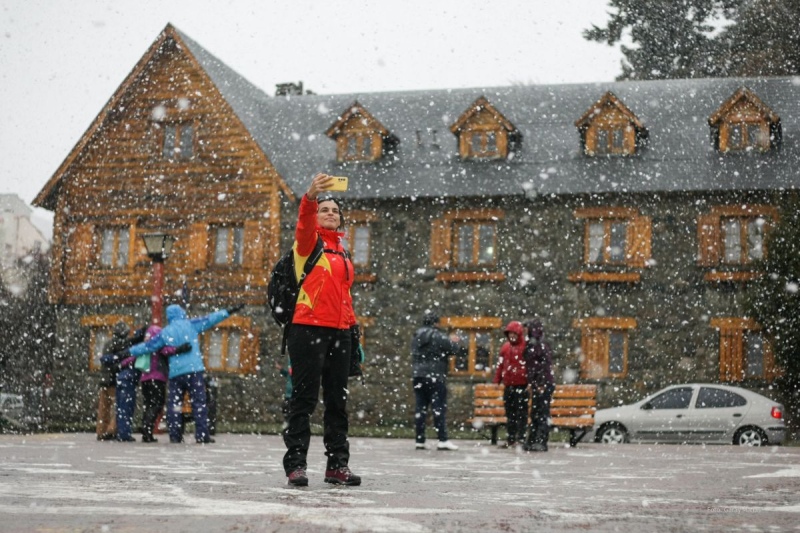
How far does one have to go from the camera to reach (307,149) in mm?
32656

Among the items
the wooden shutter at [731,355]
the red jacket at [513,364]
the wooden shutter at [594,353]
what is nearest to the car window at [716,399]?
the wooden shutter at [731,355]

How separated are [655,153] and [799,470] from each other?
1918 centimetres

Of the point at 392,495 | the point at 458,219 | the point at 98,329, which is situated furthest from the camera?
the point at 98,329

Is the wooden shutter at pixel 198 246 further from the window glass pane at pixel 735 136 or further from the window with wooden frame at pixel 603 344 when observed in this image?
the window glass pane at pixel 735 136

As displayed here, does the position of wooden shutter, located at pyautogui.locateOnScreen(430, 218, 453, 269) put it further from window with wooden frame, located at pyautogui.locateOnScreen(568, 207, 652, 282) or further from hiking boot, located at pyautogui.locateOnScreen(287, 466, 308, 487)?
hiking boot, located at pyautogui.locateOnScreen(287, 466, 308, 487)

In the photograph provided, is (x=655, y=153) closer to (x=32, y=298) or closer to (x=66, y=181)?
(x=66, y=181)

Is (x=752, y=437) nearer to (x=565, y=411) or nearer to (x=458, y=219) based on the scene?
(x=565, y=411)

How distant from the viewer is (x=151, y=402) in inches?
635

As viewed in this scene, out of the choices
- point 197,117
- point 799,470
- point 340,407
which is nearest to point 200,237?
point 197,117

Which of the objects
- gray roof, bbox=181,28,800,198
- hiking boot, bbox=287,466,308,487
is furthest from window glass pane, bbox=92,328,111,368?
hiking boot, bbox=287,466,308,487

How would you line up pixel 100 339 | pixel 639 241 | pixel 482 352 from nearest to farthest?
pixel 639 241 < pixel 482 352 < pixel 100 339

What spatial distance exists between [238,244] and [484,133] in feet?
22.9

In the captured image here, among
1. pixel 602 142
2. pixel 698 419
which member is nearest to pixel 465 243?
pixel 602 142

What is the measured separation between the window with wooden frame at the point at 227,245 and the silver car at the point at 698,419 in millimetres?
11847
